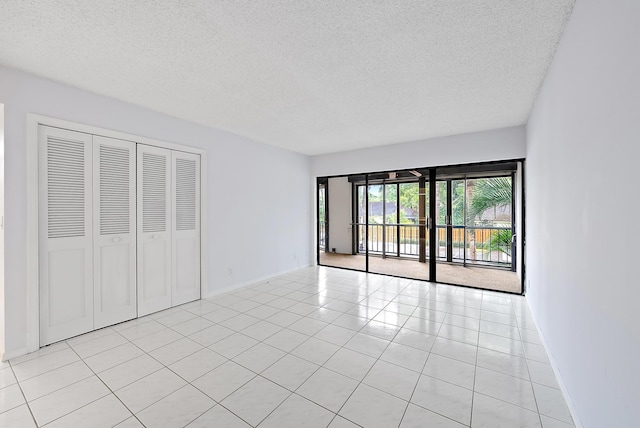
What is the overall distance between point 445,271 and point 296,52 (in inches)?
204

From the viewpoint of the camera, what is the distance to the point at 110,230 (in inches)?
121

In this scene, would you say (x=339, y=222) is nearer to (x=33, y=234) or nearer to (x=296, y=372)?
(x=296, y=372)

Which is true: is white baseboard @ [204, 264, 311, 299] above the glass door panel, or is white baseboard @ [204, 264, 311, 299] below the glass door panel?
below

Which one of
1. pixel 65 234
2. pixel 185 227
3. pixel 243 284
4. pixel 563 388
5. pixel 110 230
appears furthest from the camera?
pixel 243 284

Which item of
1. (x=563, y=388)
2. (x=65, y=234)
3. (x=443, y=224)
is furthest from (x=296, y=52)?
(x=443, y=224)

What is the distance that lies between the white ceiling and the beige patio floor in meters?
2.93

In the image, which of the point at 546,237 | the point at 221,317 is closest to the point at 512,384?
the point at 546,237

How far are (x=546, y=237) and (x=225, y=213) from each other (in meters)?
4.20

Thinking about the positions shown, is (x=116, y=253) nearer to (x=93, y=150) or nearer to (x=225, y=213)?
(x=93, y=150)

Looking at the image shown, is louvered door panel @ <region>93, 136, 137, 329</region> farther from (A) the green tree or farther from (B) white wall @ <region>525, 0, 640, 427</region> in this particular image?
(A) the green tree

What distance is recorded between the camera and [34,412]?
1780 millimetres

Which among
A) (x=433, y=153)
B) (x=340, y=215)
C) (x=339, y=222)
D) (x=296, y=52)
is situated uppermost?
(x=296, y=52)

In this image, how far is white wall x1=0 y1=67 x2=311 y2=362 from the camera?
2428 mm

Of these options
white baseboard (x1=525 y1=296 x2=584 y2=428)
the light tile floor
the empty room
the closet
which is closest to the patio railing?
the empty room
